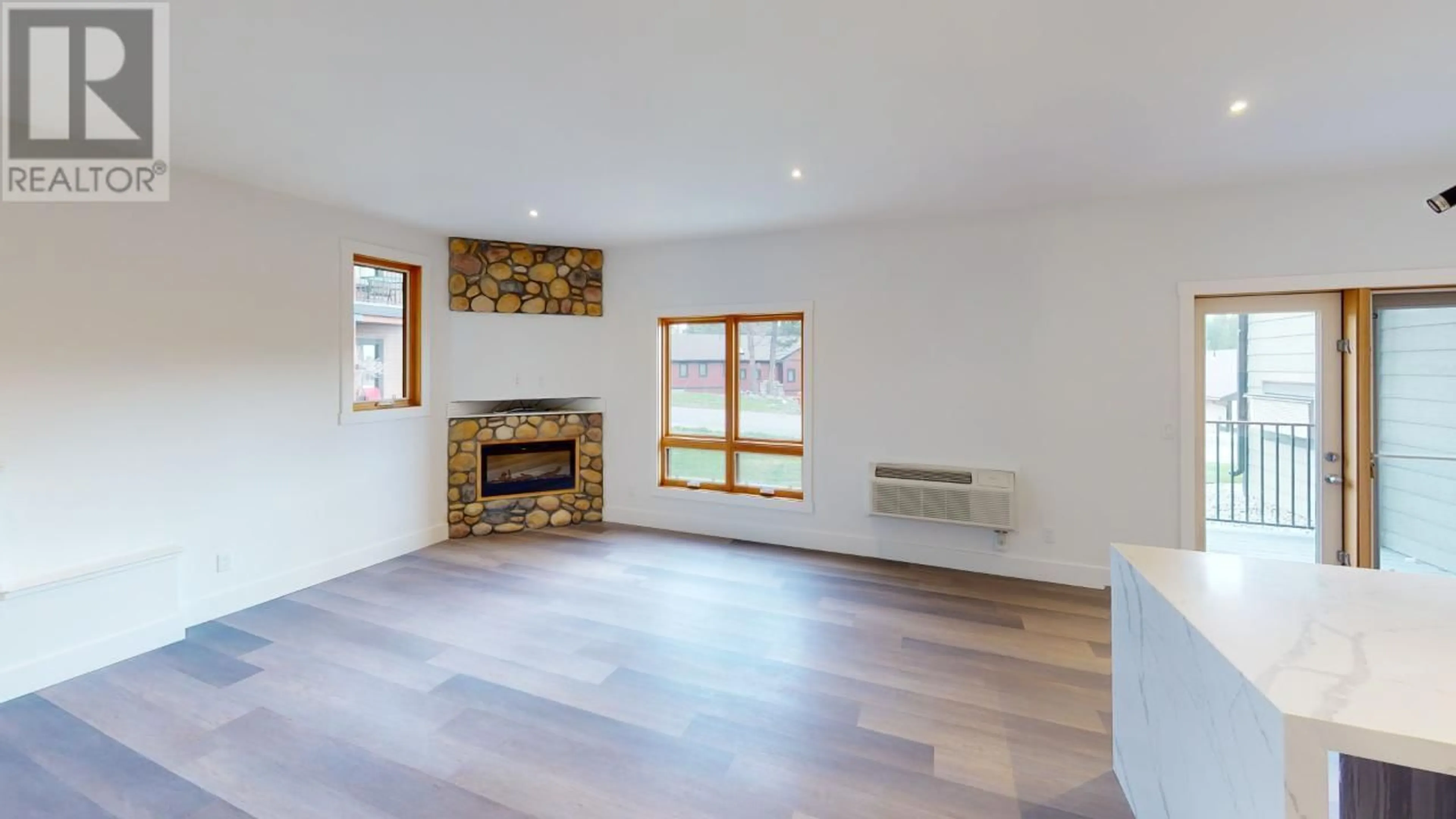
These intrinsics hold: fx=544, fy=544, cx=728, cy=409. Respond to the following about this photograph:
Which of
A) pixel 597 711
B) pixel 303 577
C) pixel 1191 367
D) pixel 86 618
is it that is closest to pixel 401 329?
pixel 303 577

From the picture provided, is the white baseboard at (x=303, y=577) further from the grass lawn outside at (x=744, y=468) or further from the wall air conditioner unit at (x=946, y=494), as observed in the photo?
the wall air conditioner unit at (x=946, y=494)

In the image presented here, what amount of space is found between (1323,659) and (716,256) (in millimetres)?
4527

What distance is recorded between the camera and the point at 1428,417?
10.6 feet

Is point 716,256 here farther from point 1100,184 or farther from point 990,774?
point 990,774

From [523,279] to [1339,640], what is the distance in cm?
542

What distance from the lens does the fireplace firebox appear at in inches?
204

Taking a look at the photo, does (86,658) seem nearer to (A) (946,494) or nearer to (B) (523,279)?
(B) (523,279)

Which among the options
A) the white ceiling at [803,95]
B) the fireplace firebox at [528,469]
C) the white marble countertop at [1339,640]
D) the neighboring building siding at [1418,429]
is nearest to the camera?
the white marble countertop at [1339,640]

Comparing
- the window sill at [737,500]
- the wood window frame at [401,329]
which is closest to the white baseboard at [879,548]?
the window sill at [737,500]

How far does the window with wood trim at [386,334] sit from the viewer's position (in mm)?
4363

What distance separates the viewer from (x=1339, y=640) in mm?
1189

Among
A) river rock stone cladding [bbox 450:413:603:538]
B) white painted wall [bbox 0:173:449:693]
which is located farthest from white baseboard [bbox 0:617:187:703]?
river rock stone cladding [bbox 450:413:603:538]

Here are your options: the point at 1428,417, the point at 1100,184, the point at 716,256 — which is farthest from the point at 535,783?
the point at 1428,417

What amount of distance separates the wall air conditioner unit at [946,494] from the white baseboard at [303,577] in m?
3.87
